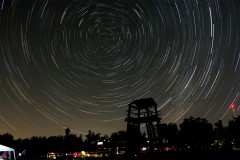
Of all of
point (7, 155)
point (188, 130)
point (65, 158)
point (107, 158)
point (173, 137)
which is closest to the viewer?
point (107, 158)

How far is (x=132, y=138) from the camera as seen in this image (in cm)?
2073

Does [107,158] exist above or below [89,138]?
below

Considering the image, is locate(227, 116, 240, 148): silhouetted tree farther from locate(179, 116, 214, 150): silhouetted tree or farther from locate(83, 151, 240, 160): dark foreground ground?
locate(83, 151, 240, 160): dark foreground ground

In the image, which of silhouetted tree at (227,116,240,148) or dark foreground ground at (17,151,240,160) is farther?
silhouetted tree at (227,116,240,148)

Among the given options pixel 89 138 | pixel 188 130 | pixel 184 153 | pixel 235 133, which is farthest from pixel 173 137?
pixel 89 138

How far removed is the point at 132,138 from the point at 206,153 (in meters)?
7.23

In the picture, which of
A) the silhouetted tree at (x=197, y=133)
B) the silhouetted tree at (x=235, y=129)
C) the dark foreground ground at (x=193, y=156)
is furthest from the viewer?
the silhouetted tree at (x=197, y=133)

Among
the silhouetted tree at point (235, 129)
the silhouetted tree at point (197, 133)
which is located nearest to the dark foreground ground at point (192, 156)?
the silhouetted tree at point (197, 133)

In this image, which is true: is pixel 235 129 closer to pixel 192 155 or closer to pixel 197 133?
pixel 197 133

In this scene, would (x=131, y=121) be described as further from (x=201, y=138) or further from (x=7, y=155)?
(x=201, y=138)

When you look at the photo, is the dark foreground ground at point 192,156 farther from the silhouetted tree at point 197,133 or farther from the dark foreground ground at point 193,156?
the silhouetted tree at point 197,133

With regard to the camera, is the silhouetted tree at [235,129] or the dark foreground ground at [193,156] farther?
the silhouetted tree at [235,129]

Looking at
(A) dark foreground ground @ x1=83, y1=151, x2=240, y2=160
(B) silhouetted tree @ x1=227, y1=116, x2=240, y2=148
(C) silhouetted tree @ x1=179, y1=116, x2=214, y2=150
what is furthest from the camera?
(C) silhouetted tree @ x1=179, y1=116, x2=214, y2=150

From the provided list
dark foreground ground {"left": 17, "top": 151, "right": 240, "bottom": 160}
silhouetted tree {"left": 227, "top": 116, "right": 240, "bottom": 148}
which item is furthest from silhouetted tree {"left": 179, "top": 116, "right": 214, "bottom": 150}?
dark foreground ground {"left": 17, "top": 151, "right": 240, "bottom": 160}
